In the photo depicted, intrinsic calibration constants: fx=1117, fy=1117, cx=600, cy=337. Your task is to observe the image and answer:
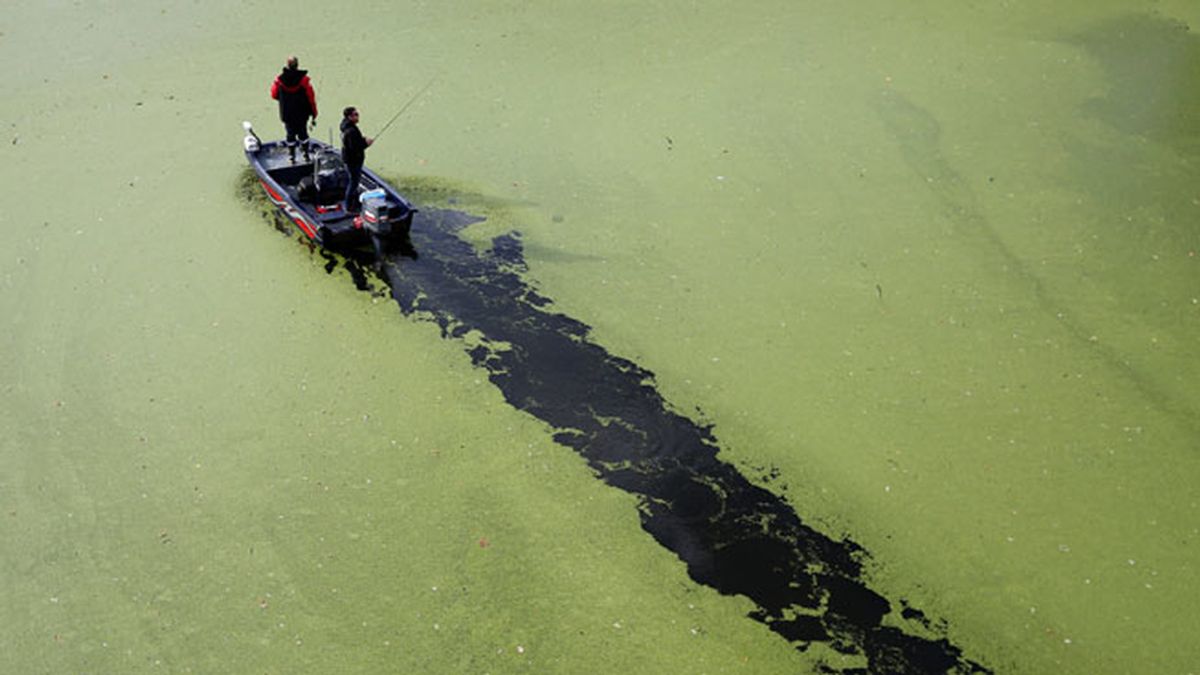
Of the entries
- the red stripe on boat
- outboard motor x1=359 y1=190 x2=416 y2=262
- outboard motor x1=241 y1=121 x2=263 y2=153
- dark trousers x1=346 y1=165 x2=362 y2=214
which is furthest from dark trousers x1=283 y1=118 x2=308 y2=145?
outboard motor x1=359 y1=190 x2=416 y2=262

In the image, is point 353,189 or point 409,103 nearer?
point 353,189

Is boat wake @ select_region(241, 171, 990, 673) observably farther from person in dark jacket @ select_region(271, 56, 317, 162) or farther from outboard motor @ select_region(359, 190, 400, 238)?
person in dark jacket @ select_region(271, 56, 317, 162)

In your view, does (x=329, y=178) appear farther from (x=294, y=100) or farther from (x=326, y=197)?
(x=294, y=100)

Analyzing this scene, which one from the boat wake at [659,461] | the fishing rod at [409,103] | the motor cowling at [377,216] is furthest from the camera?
the fishing rod at [409,103]

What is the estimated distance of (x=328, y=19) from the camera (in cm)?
1019

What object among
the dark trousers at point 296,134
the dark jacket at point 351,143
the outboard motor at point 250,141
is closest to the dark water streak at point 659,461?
the dark jacket at point 351,143

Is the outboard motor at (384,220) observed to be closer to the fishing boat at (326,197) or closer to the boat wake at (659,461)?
the fishing boat at (326,197)

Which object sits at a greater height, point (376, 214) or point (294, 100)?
point (294, 100)

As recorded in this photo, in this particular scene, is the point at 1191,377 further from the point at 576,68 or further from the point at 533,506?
the point at 576,68

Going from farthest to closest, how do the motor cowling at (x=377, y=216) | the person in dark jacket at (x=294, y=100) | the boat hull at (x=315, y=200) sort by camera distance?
the person in dark jacket at (x=294, y=100) → the boat hull at (x=315, y=200) → the motor cowling at (x=377, y=216)

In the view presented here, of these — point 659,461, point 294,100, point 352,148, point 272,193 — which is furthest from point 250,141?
point 659,461

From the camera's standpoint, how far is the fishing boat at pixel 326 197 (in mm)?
6879

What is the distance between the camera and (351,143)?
6945mm

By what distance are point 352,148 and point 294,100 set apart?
0.95 metres
